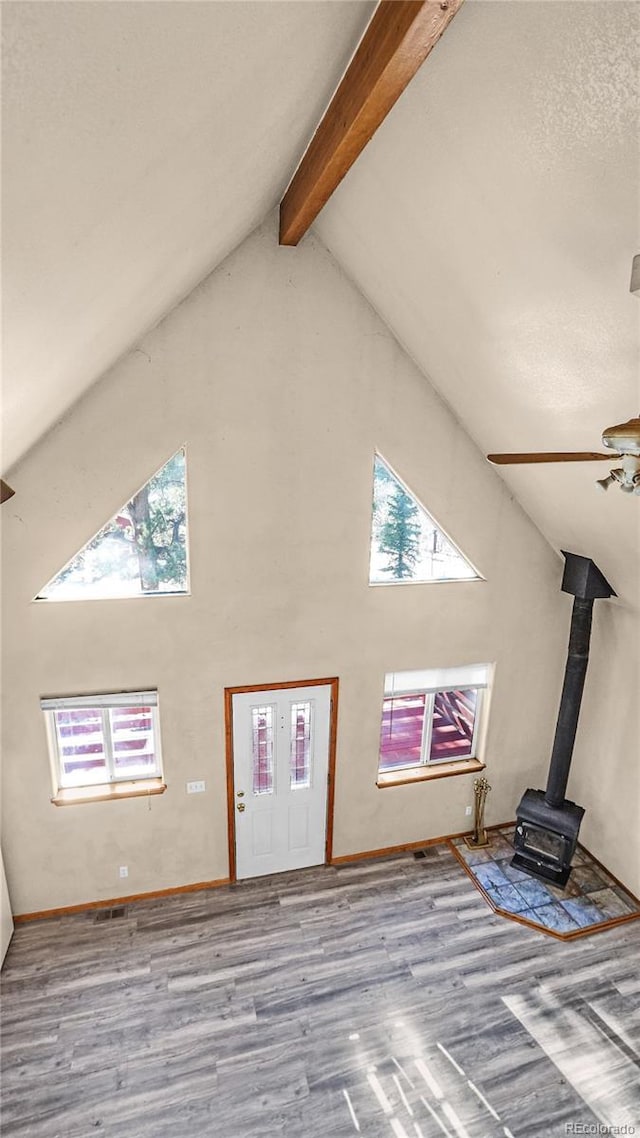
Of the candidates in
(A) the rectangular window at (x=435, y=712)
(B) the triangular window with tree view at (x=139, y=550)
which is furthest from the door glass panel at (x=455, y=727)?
(B) the triangular window with tree view at (x=139, y=550)

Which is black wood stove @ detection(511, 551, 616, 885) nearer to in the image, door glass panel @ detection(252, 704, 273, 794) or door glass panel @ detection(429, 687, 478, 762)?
door glass panel @ detection(429, 687, 478, 762)

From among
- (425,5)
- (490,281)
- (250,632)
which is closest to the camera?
(425,5)

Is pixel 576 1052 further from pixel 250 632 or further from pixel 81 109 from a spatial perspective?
pixel 81 109

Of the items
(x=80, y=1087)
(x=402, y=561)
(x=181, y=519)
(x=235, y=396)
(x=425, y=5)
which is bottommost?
(x=80, y=1087)

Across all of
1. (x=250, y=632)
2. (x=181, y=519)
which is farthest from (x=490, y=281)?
(x=250, y=632)

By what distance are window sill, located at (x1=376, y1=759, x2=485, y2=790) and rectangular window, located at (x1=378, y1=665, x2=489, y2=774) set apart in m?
0.04

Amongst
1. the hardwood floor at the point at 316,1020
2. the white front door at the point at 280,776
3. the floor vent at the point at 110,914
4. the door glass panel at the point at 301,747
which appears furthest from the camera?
the door glass panel at the point at 301,747

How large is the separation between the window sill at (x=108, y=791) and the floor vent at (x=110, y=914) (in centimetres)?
112

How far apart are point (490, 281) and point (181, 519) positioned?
2870 mm

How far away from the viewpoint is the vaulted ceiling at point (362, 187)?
1263 mm

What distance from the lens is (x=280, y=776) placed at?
5.49m

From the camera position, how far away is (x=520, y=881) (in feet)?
18.6

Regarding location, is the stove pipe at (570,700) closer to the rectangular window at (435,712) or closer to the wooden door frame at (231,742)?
the rectangular window at (435,712)

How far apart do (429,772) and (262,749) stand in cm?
182
